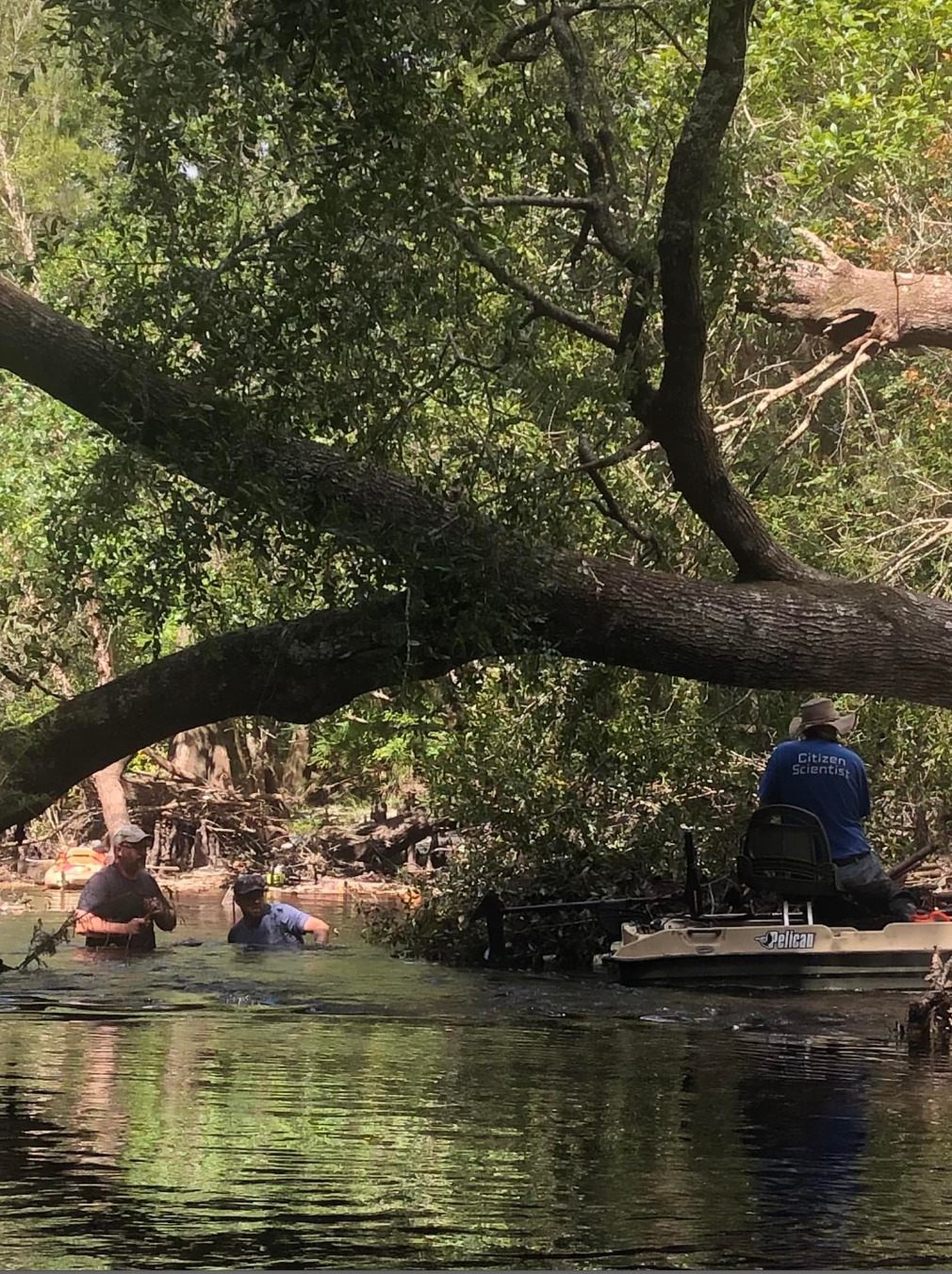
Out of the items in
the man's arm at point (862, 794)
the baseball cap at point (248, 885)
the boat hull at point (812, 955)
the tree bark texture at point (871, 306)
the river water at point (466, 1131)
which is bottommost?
the river water at point (466, 1131)

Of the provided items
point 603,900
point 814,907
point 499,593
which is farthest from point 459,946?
point 499,593

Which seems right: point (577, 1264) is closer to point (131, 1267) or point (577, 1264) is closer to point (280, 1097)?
point (131, 1267)

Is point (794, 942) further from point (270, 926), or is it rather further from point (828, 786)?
point (270, 926)

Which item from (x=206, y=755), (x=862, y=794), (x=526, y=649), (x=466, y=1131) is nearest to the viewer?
(x=466, y=1131)

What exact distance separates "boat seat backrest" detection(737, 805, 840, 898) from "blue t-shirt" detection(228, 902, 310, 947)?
457 cm

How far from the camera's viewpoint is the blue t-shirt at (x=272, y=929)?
15977 millimetres

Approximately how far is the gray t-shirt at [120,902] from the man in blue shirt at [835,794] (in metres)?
5.13

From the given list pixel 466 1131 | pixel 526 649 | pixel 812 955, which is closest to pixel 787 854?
pixel 812 955

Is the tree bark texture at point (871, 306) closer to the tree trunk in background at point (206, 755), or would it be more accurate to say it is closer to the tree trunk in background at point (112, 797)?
the tree trunk in background at point (112, 797)

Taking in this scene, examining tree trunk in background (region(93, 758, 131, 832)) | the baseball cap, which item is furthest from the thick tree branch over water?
tree trunk in background (region(93, 758, 131, 832))

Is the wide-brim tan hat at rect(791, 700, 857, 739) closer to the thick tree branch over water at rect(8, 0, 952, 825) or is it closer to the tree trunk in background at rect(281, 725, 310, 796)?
the thick tree branch over water at rect(8, 0, 952, 825)

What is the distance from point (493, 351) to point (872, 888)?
4604mm

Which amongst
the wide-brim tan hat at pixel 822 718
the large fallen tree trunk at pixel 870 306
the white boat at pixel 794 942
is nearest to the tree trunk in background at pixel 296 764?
the large fallen tree trunk at pixel 870 306

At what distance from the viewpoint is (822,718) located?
43.2 ft
